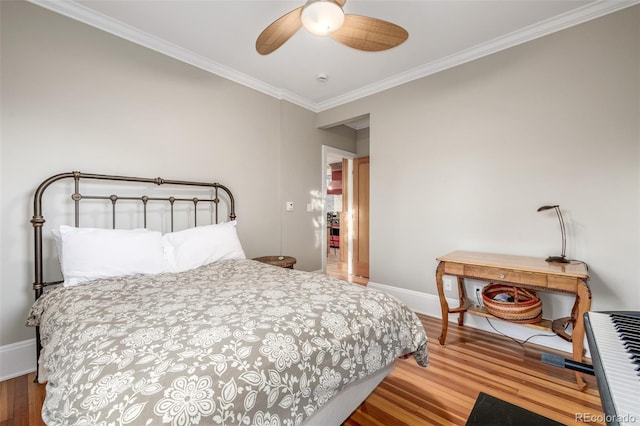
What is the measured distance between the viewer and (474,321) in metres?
2.66

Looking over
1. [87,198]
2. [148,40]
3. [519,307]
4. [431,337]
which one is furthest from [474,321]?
[148,40]

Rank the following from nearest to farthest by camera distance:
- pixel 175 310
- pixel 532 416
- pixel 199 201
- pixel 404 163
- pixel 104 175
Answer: pixel 532 416
pixel 175 310
pixel 104 175
pixel 199 201
pixel 404 163

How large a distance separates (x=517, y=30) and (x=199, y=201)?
3311mm

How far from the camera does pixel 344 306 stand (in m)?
1.35

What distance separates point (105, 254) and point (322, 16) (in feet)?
6.70

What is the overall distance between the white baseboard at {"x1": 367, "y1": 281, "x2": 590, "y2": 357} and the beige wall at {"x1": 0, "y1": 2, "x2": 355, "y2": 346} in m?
1.62

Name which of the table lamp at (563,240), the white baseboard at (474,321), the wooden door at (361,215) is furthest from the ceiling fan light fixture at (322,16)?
the wooden door at (361,215)

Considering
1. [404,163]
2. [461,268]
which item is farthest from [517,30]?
[461,268]

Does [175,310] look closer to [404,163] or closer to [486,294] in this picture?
[486,294]

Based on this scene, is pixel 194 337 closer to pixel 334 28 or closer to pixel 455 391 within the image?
pixel 455 391

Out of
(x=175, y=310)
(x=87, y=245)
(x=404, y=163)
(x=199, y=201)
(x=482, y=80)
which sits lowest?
(x=175, y=310)

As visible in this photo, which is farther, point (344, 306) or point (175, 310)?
point (344, 306)

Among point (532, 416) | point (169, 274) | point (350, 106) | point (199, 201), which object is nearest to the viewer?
point (532, 416)

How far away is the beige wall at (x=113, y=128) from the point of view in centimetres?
184
